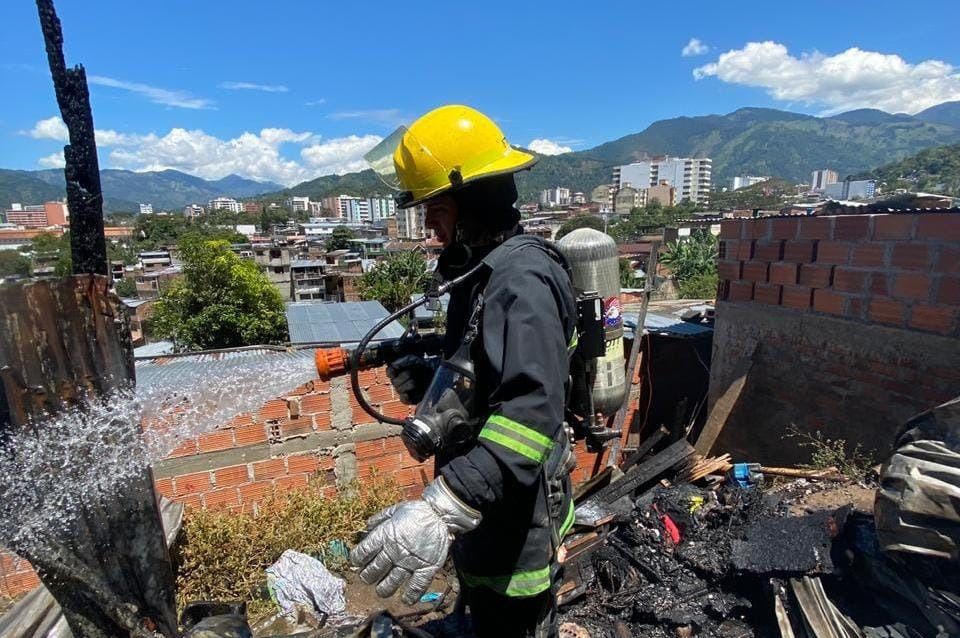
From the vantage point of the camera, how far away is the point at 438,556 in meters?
1.30

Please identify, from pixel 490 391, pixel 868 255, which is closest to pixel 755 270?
pixel 868 255

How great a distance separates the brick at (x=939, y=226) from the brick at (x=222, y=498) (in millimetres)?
5595

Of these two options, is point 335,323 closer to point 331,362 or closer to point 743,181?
point 331,362

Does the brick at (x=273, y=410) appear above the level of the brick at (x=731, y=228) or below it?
below

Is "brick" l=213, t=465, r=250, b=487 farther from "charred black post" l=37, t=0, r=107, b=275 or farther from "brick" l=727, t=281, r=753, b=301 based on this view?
"brick" l=727, t=281, r=753, b=301

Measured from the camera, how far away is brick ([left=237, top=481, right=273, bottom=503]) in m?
4.08

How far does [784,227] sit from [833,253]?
1.70ft

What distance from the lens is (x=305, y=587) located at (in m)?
3.47

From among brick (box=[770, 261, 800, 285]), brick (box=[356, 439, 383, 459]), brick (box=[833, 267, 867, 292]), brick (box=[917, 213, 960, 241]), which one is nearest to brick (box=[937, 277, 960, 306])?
brick (box=[917, 213, 960, 241])

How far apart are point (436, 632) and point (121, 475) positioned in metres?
2.36

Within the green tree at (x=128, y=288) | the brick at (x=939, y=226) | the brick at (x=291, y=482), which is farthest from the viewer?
the green tree at (x=128, y=288)

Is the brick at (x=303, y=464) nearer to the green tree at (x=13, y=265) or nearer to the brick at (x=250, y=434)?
the brick at (x=250, y=434)

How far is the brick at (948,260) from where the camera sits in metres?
3.39

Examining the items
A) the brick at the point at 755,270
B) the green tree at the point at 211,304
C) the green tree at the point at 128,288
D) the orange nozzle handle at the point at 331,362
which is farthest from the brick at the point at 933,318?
the green tree at the point at 128,288
